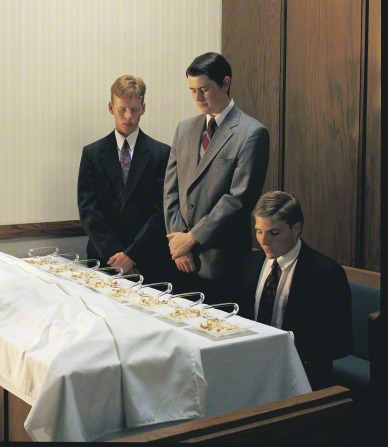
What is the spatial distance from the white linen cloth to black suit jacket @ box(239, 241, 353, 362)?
0.71 metres

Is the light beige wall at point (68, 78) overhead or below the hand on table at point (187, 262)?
overhead

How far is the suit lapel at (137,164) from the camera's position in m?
4.35

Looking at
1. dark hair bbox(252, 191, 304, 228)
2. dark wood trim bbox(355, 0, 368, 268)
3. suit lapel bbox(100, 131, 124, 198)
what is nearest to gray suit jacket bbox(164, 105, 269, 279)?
suit lapel bbox(100, 131, 124, 198)

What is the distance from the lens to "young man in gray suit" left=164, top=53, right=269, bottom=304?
3.70m

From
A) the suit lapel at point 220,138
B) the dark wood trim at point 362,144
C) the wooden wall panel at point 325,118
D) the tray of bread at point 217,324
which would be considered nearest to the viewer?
the tray of bread at point 217,324

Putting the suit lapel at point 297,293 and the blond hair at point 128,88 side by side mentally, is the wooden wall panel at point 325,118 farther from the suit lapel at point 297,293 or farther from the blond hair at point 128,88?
the suit lapel at point 297,293

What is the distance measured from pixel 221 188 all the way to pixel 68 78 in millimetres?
1856

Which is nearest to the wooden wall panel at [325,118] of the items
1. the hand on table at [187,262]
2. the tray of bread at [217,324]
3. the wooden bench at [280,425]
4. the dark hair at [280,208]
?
the hand on table at [187,262]

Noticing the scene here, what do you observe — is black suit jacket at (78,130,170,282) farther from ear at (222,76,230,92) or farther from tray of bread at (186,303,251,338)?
tray of bread at (186,303,251,338)

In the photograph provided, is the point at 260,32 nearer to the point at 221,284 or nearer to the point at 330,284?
the point at 221,284

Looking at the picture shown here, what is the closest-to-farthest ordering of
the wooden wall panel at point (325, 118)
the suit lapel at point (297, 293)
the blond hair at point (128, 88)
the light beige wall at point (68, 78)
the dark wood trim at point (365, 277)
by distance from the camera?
the suit lapel at point (297, 293) → the dark wood trim at point (365, 277) → the blond hair at point (128, 88) → the wooden wall panel at point (325, 118) → the light beige wall at point (68, 78)

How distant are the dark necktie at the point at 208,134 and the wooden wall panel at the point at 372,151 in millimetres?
1153

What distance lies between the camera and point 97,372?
2135 mm

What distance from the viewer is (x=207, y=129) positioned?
12.9ft
